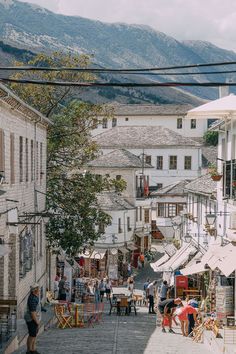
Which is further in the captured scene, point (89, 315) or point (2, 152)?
point (89, 315)

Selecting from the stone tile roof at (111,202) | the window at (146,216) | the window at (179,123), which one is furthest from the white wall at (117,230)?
the window at (179,123)

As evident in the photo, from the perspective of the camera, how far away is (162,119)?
4412 inches

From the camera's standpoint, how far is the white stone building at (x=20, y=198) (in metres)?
22.8

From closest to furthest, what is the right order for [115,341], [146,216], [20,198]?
1. [115,341]
2. [20,198]
3. [146,216]

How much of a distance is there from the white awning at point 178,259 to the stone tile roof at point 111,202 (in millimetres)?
20358

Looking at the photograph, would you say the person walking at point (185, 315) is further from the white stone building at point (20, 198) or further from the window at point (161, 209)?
the window at point (161, 209)

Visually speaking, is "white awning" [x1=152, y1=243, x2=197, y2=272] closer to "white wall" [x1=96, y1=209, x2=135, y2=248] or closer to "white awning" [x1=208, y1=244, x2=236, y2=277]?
"white awning" [x1=208, y1=244, x2=236, y2=277]

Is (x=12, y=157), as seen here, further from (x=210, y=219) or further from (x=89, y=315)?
(x=210, y=219)

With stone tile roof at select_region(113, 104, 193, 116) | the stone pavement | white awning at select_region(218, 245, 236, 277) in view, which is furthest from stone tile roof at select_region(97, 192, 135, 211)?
stone tile roof at select_region(113, 104, 193, 116)

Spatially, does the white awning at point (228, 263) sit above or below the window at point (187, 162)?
below

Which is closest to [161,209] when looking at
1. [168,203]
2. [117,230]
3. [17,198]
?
[168,203]

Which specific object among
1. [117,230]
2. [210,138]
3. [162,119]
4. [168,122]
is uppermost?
[162,119]

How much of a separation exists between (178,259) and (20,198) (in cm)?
1335

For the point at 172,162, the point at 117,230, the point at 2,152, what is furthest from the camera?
the point at 172,162
